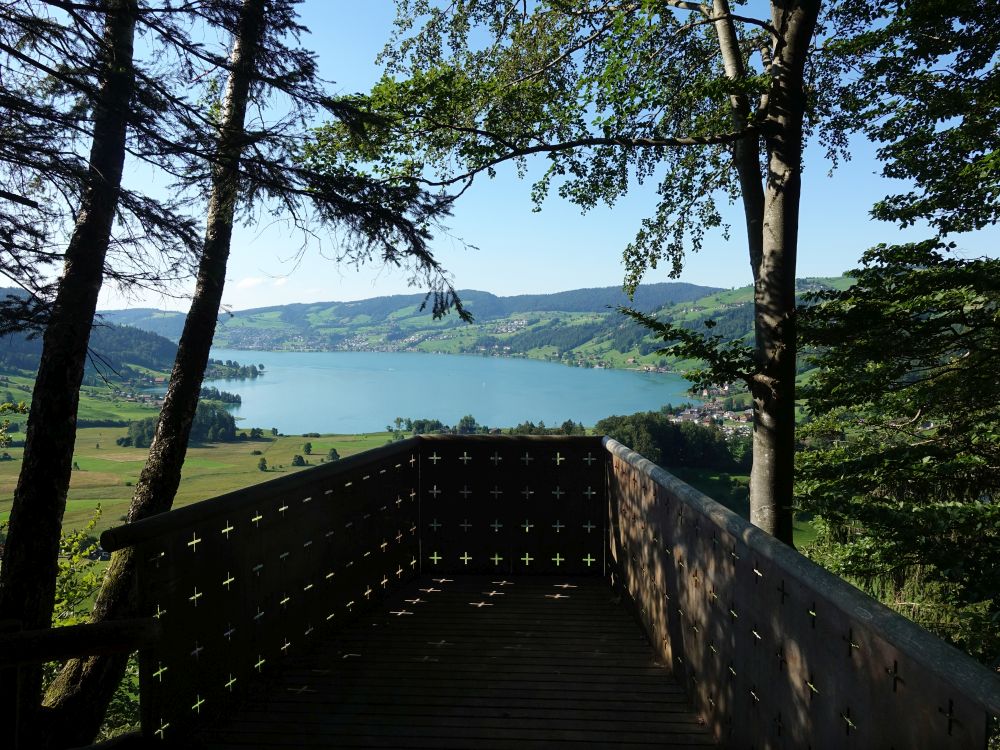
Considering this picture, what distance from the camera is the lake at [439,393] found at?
177 ft

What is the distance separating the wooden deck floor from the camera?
258 cm

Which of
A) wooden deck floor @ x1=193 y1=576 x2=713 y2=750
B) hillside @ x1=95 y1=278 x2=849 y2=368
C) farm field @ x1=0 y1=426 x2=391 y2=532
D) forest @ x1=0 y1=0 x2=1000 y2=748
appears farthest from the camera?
hillside @ x1=95 y1=278 x2=849 y2=368

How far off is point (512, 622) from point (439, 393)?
2849 inches

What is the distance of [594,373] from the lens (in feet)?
246

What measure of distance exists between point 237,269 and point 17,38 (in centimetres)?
214

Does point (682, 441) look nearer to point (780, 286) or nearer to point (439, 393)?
point (780, 286)

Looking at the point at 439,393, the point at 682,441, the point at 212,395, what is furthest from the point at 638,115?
the point at 439,393

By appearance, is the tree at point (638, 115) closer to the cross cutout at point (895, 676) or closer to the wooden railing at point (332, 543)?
the wooden railing at point (332, 543)

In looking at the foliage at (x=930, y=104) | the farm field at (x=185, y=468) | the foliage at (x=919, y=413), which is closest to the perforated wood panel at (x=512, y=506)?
the foliage at (x=919, y=413)

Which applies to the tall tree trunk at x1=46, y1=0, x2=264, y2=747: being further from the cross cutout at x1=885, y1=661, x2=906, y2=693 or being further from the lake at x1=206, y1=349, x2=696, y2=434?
the lake at x1=206, y1=349, x2=696, y2=434

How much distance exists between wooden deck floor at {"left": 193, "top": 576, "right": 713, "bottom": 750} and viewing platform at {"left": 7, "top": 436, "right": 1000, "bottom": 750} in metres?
0.01

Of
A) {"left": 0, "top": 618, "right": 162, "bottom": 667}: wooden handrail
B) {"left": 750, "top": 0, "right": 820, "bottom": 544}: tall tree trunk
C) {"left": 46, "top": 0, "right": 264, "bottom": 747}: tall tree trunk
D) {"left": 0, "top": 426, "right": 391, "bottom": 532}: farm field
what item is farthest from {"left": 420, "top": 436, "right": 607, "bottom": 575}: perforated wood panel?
{"left": 0, "top": 426, "right": 391, "bottom": 532}: farm field

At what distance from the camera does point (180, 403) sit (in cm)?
482

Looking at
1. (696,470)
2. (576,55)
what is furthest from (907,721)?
(696,470)
